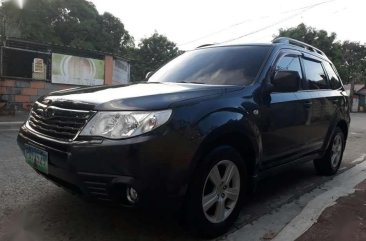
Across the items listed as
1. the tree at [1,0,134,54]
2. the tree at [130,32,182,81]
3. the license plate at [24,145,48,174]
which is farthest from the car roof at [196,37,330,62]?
the tree at [130,32,182,81]

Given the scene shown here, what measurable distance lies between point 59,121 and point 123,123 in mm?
600

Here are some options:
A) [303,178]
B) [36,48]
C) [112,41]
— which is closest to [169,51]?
[112,41]

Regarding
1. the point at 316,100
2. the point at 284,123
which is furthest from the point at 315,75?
the point at 284,123

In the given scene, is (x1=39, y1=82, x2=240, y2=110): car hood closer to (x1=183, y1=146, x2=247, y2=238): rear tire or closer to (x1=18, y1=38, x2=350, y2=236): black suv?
(x1=18, y1=38, x2=350, y2=236): black suv

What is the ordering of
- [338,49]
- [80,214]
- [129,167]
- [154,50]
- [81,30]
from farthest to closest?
1. [154,50]
2. [338,49]
3. [81,30]
4. [80,214]
5. [129,167]

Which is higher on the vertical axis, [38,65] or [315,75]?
[38,65]

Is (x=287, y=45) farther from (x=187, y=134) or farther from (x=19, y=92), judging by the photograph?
(x=19, y=92)

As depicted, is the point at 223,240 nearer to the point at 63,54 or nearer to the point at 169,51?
the point at 63,54

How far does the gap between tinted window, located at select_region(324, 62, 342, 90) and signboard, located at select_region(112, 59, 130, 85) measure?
39.0ft

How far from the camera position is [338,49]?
1768 inches

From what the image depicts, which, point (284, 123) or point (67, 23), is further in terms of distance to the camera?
point (67, 23)

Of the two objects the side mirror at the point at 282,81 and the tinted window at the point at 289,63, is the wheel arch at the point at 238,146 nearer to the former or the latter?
the side mirror at the point at 282,81

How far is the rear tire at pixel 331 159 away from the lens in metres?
5.84

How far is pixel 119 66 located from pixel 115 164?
50.1 ft
